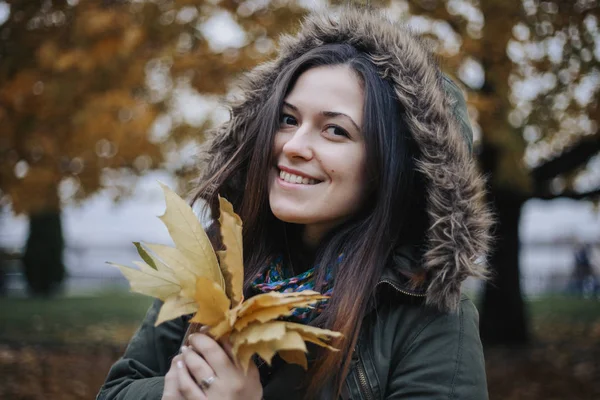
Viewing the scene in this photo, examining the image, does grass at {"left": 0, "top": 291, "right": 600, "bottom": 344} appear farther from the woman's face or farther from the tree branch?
the woman's face

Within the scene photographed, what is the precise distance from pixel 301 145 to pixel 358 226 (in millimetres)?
312

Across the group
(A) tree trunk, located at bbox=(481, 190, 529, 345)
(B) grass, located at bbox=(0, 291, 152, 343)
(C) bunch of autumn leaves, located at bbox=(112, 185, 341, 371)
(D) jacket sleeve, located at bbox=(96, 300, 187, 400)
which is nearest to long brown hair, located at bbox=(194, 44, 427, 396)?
(C) bunch of autumn leaves, located at bbox=(112, 185, 341, 371)

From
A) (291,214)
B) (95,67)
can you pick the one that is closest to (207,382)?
(291,214)

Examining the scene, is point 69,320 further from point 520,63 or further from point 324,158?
point 324,158

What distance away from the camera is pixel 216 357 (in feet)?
4.83

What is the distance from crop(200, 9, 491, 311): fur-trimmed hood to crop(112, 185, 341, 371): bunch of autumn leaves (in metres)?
0.48

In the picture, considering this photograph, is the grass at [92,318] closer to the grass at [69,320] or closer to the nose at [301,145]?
the grass at [69,320]

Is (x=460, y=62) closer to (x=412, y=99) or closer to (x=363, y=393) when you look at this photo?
(x=412, y=99)

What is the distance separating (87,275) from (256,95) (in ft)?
75.5

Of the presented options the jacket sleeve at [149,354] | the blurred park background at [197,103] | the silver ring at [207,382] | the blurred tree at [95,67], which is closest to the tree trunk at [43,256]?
the blurred park background at [197,103]

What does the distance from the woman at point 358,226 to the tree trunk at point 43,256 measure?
17.3m

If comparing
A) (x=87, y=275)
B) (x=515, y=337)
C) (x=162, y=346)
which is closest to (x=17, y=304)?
(x=87, y=275)

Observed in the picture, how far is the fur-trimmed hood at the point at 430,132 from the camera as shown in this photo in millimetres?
1730

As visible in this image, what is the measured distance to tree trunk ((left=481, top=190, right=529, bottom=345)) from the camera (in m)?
7.77
